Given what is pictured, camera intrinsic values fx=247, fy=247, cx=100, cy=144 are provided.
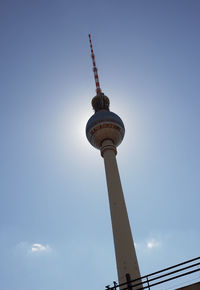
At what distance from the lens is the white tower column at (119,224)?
24.7 meters

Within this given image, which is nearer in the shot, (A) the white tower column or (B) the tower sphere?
(A) the white tower column

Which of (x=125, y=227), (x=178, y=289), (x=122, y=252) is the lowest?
(x=178, y=289)

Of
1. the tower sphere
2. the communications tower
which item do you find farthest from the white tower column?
the tower sphere

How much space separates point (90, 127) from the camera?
3959 centimetres

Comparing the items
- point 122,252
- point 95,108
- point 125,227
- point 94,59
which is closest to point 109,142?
point 95,108

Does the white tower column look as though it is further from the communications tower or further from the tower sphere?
the tower sphere

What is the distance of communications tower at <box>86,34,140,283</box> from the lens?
25188 mm

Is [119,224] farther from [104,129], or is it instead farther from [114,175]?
[104,129]

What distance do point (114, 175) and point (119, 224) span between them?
685 centimetres

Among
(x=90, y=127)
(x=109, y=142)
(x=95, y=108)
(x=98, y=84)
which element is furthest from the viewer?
(x=98, y=84)

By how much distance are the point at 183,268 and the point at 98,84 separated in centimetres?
4139

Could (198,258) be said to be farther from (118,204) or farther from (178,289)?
(118,204)

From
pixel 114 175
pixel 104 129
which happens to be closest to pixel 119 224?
pixel 114 175

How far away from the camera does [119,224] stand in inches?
1106
